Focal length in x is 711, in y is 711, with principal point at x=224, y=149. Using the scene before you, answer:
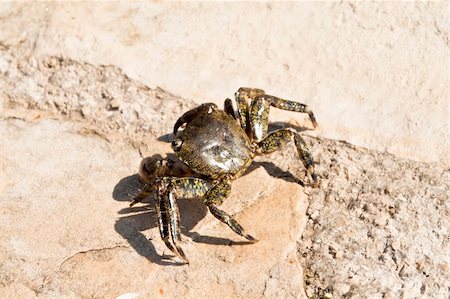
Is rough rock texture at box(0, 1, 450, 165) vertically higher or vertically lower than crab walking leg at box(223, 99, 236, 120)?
higher

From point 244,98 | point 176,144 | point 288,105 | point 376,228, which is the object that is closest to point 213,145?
point 176,144

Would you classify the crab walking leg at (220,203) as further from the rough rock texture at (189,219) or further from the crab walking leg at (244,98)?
the crab walking leg at (244,98)

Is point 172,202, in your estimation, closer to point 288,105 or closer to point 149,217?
point 149,217

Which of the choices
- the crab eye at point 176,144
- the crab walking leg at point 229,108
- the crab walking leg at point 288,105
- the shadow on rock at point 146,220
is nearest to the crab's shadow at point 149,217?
the shadow on rock at point 146,220

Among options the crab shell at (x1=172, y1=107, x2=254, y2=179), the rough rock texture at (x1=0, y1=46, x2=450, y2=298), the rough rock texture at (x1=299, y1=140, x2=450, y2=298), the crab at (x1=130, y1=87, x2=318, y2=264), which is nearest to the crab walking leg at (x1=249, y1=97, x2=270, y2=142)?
the crab at (x1=130, y1=87, x2=318, y2=264)

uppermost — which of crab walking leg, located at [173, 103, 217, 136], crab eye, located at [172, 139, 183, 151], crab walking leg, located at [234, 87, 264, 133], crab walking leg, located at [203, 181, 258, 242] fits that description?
crab walking leg, located at [234, 87, 264, 133]

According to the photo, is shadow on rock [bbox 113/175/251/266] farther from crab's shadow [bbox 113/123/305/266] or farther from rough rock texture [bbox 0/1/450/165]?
rough rock texture [bbox 0/1/450/165]
